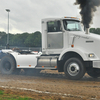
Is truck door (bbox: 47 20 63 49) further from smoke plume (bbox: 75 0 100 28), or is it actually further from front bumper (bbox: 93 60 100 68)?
front bumper (bbox: 93 60 100 68)

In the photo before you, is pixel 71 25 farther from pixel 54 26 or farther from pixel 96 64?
pixel 96 64

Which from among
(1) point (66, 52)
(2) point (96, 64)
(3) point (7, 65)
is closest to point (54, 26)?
(1) point (66, 52)

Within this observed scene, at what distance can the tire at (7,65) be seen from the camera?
13.6 m

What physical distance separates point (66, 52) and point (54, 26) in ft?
5.54

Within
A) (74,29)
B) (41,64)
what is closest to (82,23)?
(74,29)

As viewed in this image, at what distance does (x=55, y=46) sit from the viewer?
1205 centimetres

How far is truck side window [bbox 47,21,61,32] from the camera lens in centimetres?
1202

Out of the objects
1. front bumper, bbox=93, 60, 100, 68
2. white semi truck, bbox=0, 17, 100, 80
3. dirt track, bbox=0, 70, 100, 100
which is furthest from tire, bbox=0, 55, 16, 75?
front bumper, bbox=93, 60, 100, 68

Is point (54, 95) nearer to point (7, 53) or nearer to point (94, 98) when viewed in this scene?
point (94, 98)

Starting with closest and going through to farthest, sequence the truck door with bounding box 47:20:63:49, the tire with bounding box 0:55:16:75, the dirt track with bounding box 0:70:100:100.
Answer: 1. the dirt track with bounding box 0:70:100:100
2. the truck door with bounding box 47:20:63:49
3. the tire with bounding box 0:55:16:75

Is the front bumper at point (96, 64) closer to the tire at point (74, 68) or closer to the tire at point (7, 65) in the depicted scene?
the tire at point (74, 68)

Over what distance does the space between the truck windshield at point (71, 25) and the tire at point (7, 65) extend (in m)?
3.96

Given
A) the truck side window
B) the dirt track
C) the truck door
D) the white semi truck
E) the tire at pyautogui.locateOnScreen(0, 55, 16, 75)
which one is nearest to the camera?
the dirt track

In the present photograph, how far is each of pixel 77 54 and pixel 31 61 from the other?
9.57ft
